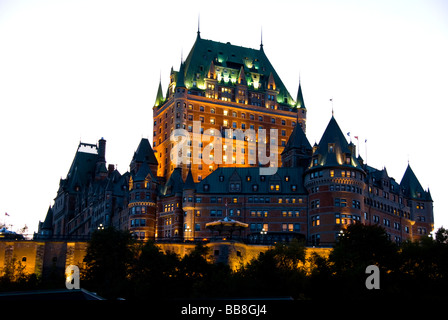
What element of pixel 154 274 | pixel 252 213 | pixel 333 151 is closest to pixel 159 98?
pixel 252 213

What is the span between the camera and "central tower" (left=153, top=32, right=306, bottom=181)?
17650cm

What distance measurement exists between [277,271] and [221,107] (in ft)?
248

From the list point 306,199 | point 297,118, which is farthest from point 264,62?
point 306,199

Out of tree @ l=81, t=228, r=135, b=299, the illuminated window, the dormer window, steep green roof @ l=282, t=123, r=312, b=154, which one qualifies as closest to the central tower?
steep green roof @ l=282, t=123, r=312, b=154

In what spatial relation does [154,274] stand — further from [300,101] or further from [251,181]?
[300,101]

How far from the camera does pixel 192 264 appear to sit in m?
114

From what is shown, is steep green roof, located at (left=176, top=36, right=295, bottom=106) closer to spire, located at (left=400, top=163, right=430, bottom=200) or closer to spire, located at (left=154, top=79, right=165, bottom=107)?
spire, located at (left=154, top=79, right=165, bottom=107)
